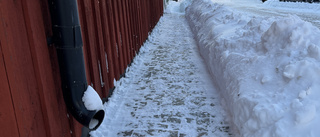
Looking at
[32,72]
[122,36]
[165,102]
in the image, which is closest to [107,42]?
[122,36]

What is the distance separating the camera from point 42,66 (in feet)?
6.15

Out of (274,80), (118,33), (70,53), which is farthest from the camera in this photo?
(118,33)

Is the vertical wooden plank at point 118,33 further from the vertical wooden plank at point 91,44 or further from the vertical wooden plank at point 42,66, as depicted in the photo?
the vertical wooden plank at point 42,66

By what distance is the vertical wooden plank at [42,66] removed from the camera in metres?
1.75

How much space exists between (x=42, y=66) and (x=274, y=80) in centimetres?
225

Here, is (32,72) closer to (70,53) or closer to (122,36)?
(70,53)

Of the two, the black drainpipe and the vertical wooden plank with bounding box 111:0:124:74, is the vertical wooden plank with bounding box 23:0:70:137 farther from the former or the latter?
the vertical wooden plank with bounding box 111:0:124:74

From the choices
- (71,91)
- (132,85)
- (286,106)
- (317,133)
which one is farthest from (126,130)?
(317,133)

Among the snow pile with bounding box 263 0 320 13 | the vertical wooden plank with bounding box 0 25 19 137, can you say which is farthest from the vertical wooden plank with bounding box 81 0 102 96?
the snow pile with bounding box 263 0 320 13

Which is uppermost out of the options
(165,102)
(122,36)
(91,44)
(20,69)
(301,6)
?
(20,69)

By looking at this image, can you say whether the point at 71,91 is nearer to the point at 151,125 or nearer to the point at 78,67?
the point at 78,67

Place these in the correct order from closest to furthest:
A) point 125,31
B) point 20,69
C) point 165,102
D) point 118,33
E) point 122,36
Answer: point 20,69
point 165,102
point 118,33
point 122,36
point 125,31

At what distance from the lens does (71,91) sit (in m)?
2.05

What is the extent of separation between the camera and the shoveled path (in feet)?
9.72
